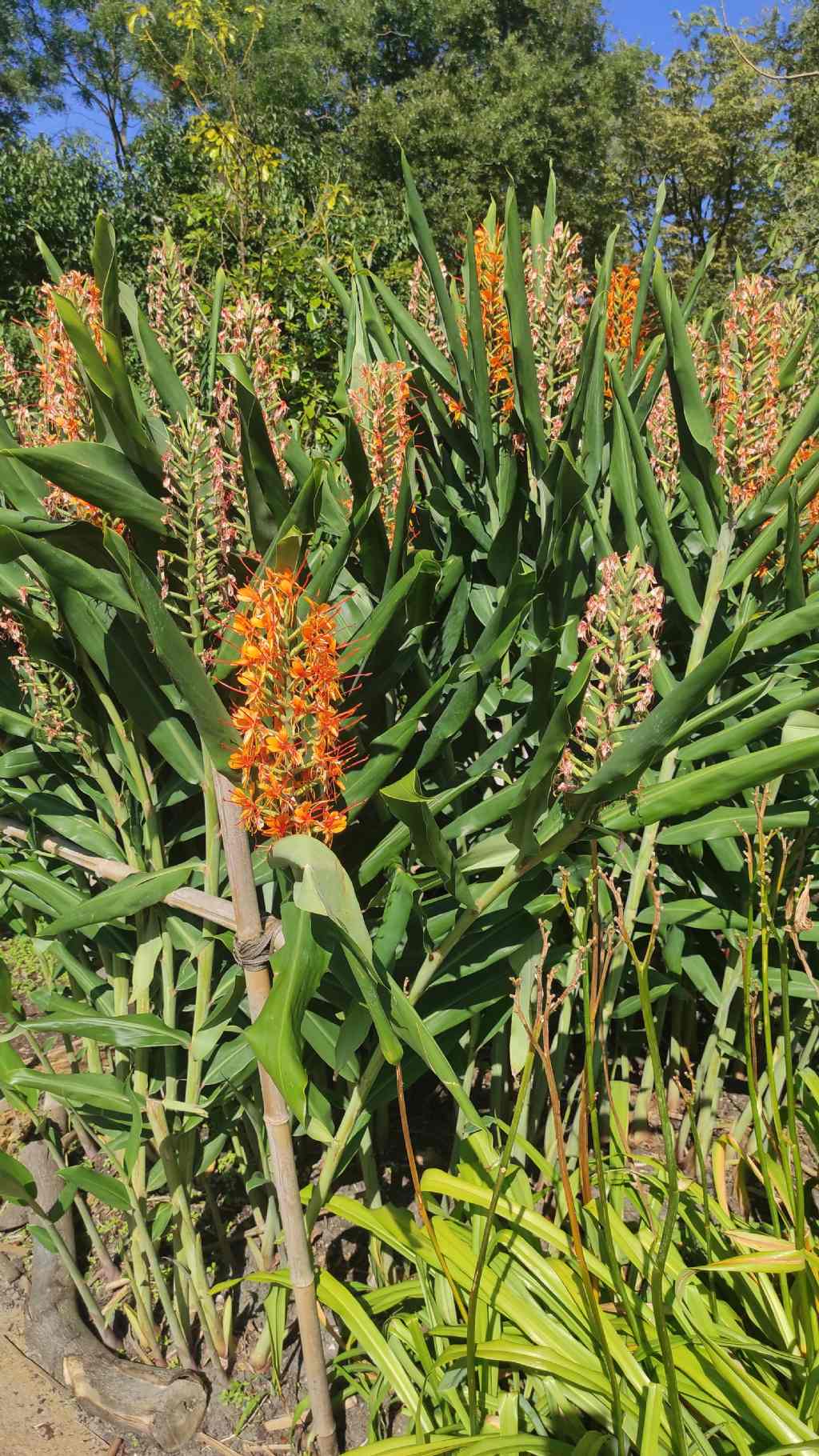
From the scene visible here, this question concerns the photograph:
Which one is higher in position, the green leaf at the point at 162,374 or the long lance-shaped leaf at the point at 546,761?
the green leaf at the point at 162,374

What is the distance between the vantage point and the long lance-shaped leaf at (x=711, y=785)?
975 millimetres

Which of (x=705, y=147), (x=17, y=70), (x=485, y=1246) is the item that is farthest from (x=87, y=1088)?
(x=17, y=70)

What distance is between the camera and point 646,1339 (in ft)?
4.30

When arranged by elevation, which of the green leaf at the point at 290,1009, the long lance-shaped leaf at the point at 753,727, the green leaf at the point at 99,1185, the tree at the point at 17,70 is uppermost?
the tree at the point at 17,70

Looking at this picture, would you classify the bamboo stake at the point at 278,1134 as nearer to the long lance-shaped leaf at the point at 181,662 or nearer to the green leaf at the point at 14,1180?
the long lance-shaped leaf at the point at 181,662

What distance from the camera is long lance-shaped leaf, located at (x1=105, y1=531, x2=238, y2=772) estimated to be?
966 mm

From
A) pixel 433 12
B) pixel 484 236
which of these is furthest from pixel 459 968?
pixel 433 12

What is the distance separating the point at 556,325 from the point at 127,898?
3.56ft

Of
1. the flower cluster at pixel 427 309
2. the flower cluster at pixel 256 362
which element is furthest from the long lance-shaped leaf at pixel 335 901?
the flower cluster at pixel 427 309

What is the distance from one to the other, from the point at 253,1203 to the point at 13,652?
1.11m

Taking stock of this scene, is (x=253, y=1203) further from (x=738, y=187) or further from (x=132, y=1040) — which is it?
(x=738, y=187)

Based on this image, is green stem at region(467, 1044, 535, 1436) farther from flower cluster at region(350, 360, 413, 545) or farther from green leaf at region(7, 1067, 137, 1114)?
flower cluster at region(350, 360, 413, 545)

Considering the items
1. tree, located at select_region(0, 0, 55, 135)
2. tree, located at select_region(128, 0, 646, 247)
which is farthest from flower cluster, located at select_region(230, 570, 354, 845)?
tree, located at select_region(0, 0, 55, 135)

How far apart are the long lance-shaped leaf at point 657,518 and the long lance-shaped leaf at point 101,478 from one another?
0.73 metres
